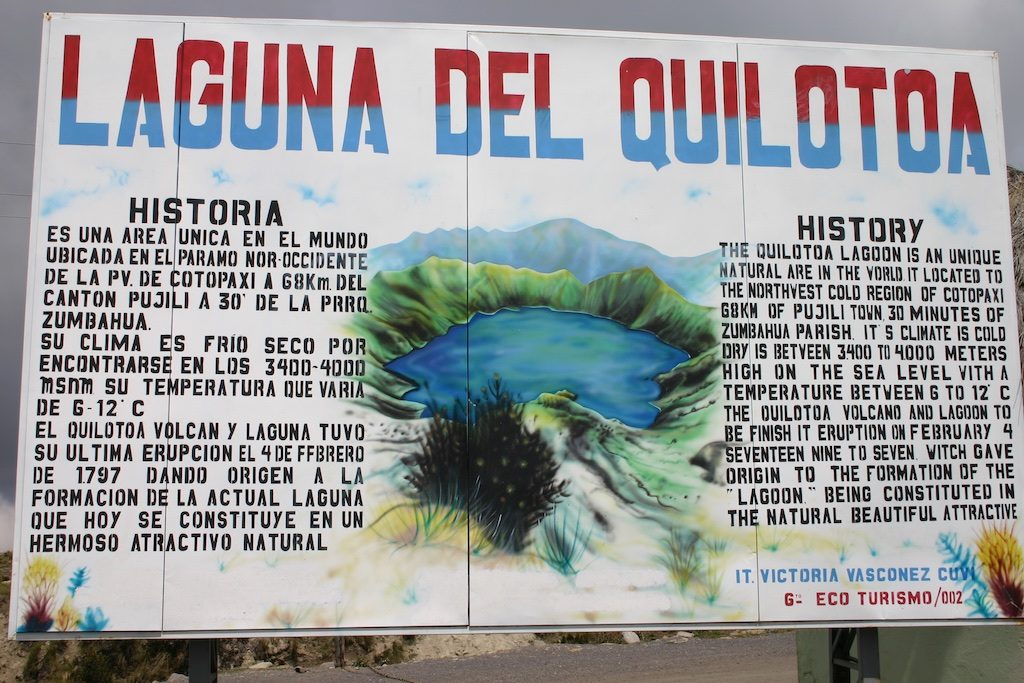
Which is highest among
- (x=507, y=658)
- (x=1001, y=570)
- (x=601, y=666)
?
(x=1001, y=570)

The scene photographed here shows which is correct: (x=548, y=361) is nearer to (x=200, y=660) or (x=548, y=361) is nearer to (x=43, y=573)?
(x=200, y=660)

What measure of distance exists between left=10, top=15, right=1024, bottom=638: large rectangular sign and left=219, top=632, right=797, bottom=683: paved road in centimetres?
686

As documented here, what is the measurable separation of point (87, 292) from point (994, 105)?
5.83m

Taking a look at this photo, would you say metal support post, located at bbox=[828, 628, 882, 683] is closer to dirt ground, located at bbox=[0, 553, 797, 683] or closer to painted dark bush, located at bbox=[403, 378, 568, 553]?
painted dark bush, located at bbox=[403, 378, 568, 553]

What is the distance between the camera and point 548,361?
5570 mm

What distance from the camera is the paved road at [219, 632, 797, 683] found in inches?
482

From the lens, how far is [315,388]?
17.6 feet

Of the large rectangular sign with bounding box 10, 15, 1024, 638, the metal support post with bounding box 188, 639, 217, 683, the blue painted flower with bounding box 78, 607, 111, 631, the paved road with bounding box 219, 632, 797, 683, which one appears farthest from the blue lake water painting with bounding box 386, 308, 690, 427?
the paved road with bounding box 219, 632, 797, 683

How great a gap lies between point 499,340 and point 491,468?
76cm

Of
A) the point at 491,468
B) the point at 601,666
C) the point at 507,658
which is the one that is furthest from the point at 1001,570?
the point at 507,658

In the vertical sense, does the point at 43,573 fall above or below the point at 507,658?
above

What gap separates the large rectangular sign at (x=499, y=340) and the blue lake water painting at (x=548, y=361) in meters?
0.02

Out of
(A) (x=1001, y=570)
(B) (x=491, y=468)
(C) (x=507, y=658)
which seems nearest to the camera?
(B) (x=491, y=468)

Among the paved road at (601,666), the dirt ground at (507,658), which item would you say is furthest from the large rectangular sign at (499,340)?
the dirt ground at (507,658)
